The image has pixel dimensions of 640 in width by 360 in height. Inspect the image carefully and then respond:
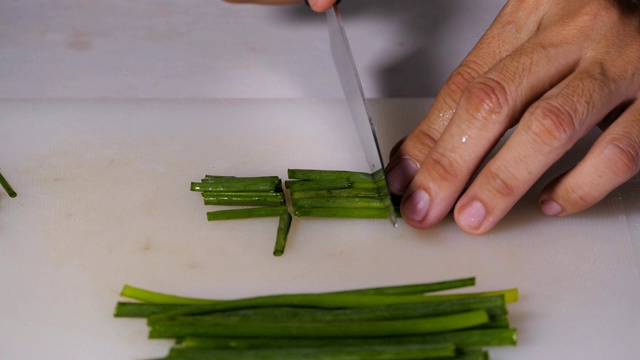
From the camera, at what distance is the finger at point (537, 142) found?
2.78 meters

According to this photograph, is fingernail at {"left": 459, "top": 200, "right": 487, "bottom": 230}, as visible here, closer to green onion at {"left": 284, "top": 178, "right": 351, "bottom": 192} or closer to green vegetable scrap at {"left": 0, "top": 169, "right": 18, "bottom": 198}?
green onion at {"left": 284, "top": 178, "right": 351, "bottom": 192}

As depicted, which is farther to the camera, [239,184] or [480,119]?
[239,184]

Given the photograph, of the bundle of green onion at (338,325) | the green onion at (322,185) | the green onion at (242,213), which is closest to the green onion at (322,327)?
the bundle of green onion at (338,325)

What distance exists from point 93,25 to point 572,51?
7.17 feet

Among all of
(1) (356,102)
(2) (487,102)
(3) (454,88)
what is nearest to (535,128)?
(2) (487,102)

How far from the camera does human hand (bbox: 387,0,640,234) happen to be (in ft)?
9.23

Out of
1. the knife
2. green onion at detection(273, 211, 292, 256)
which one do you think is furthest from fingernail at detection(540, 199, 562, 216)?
green onion at detection(273, 211, 292, 256)

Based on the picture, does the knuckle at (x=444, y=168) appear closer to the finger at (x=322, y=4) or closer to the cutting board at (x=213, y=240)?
the cutting board at (x=213, y=240)

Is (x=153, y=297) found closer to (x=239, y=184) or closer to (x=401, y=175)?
(x=239, y=184)

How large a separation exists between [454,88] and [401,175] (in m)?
0.37

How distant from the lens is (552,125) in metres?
2.76

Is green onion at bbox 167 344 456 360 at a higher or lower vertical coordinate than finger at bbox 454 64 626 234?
lower

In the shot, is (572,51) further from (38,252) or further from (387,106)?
(38,252)

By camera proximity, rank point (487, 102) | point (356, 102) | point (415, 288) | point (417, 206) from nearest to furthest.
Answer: point (415, 288), point (487, 102), point (417, 206), point (356, 102)
